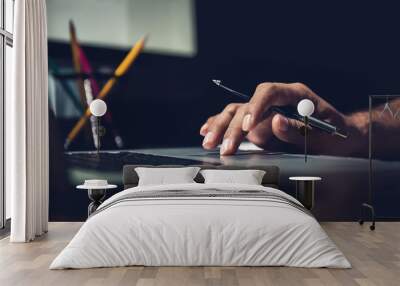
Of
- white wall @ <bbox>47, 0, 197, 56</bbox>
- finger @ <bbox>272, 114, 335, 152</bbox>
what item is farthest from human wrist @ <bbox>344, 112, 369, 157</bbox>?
white wall @ <bbox>47, 0, 197, 56</bbox>

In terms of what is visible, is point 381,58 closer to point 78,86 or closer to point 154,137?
point 154,137

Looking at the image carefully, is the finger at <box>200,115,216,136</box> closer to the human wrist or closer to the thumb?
the thumb

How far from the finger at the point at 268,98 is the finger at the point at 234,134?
7 cm

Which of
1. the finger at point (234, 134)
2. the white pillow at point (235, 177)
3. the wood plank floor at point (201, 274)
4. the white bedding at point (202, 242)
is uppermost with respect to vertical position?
the finger at point (234, 134)

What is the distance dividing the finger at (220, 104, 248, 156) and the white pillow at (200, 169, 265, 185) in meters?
0.64

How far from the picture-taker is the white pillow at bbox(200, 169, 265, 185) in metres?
7.19

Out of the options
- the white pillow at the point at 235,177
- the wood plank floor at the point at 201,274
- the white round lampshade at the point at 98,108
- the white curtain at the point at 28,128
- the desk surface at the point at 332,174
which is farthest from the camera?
the desk surface at the point at 332,174

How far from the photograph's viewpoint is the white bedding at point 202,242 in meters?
4.96

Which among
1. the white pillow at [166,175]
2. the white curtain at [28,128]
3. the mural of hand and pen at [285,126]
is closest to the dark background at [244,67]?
the mural of hand and pen at [285,126]

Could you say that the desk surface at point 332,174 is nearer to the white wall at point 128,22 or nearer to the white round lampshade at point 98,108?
the white round lampshade at point 98,108

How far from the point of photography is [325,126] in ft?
26.2

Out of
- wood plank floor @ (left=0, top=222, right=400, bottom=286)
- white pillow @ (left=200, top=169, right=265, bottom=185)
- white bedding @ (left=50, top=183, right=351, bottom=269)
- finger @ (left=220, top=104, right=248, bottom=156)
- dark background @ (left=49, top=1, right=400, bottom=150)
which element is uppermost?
dark background @ (left=49, top=1, right=400, bottom=150)

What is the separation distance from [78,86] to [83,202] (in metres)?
1.55

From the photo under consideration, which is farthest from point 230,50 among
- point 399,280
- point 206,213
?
point 399,280
